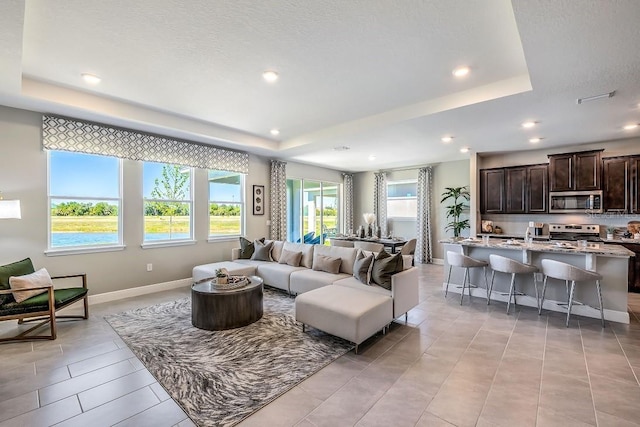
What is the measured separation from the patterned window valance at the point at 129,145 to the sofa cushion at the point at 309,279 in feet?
9.53

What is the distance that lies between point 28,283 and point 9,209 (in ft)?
2.93

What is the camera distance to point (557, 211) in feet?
19.0

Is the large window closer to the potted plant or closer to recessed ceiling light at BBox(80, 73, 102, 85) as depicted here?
the potted plant

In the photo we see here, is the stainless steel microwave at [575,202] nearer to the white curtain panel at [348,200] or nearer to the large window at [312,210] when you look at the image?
the white curtain panel at [348,200]

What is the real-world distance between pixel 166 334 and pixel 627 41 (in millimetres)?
5147

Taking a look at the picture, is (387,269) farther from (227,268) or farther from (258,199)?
(258,199)

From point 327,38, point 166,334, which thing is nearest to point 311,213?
point 166,334

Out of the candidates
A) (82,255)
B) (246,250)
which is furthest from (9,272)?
(246,250)

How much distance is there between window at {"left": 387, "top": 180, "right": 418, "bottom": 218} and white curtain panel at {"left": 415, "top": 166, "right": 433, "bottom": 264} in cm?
40

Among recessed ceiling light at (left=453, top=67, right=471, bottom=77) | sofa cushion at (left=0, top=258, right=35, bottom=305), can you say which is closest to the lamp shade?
sofa cushion at (left=0, top=258, right=35, bottom=305)

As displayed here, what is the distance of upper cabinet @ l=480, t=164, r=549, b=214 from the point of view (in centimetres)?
599

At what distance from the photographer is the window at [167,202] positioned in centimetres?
510

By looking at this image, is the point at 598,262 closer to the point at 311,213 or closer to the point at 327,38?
the point at 327,38

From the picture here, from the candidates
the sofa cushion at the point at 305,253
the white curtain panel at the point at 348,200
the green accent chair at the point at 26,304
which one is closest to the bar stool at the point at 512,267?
the sofa cushion at the point at 305,253
